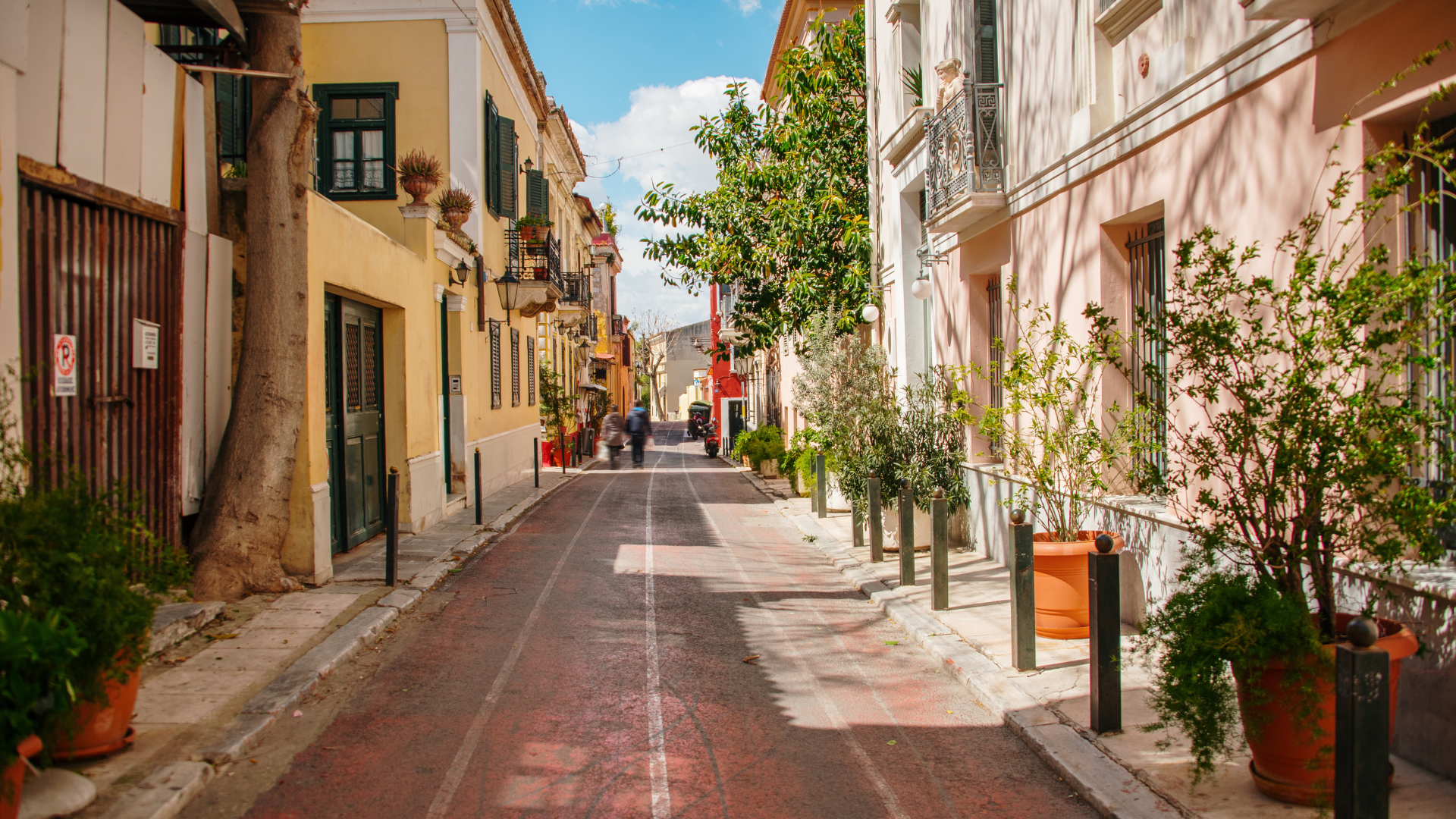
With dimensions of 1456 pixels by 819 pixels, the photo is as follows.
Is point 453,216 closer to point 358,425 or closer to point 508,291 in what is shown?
point 358,425

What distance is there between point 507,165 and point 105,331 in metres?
13.0

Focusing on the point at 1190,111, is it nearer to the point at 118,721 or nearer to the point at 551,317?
the point at 118,721

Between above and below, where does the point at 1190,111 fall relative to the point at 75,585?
above

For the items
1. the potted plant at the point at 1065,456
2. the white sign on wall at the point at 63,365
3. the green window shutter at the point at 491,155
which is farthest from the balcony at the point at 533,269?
the white sign on wall at the point at 63,365

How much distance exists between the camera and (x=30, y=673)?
11.0 ft

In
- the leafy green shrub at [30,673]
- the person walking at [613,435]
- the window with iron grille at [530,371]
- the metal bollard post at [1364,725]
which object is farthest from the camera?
the window with iron grille at [530,371]

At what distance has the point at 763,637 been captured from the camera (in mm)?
7059

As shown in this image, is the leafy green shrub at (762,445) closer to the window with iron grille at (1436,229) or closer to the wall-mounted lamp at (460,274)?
the wall-mounted lamp at (460,274)

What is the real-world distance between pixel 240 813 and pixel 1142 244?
6.84m

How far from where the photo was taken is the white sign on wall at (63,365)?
19.2 feet

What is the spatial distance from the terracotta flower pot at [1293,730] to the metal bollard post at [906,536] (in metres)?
4.41

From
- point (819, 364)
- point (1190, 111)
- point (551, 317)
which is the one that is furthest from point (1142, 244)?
point (551, 317)

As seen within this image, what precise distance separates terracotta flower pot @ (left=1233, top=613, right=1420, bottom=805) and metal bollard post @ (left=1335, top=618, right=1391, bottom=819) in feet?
1.70

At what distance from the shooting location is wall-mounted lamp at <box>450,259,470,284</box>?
15164mm
